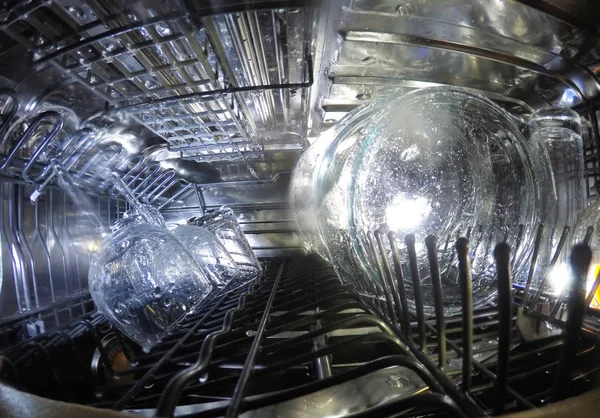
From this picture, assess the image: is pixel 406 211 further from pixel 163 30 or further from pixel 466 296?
pixel 163 30

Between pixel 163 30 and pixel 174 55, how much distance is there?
4 centimetres

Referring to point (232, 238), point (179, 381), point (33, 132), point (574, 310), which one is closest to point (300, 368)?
point (179, 381)

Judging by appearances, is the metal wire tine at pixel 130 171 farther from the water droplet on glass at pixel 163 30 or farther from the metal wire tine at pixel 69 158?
the water droplet on glass at pixel 163 30

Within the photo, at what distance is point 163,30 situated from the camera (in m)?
0.40

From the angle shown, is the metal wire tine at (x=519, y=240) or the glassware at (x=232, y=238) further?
the glassware at (x=232, y=238)

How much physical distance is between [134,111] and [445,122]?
20.5 inches

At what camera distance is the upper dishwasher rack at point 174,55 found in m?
0.35

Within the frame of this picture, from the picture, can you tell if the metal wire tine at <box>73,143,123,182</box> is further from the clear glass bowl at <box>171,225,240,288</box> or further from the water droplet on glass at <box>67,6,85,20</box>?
the water droplet on glass at <box>67,6,85,20</box>

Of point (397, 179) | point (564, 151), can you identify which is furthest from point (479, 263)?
point (564, 151)

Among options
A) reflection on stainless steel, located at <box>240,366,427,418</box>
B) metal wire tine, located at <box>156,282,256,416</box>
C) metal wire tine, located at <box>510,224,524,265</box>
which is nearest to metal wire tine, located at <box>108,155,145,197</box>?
metal wire tine, located at <box>156,282,256,416</box>

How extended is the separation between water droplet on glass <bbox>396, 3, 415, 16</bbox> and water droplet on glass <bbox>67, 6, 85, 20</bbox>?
0.38 m

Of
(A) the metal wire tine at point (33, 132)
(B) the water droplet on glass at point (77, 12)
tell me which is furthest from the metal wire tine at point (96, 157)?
(B) the water droplet on glass at point (77, 12)

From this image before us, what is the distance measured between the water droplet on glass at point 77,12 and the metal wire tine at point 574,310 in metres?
0.49

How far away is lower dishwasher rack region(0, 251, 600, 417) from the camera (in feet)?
0.74
